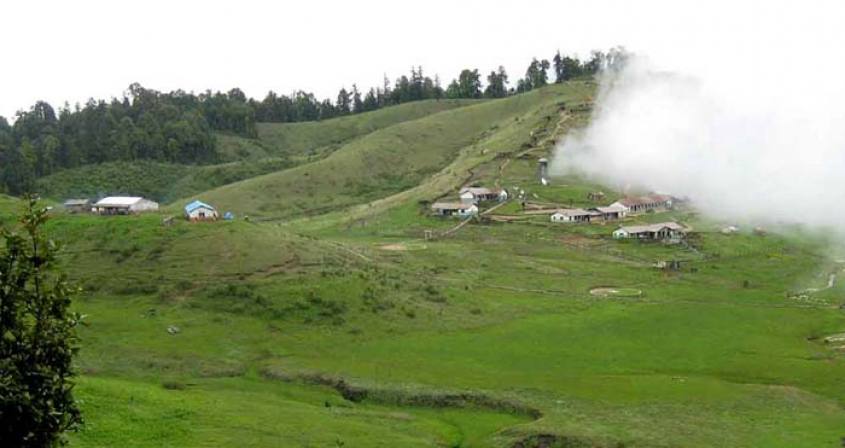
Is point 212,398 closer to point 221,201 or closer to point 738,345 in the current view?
point 738,345

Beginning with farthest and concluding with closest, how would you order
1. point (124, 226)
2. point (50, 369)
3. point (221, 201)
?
point (221, 201)
point (124, 226)
point (50, 369)

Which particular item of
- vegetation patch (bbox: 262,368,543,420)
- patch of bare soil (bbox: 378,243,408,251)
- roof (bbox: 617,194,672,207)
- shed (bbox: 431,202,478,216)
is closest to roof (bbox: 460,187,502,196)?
shed (bbox: 431,202,478,216)

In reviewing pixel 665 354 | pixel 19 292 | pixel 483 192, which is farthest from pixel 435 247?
pixel 19 292

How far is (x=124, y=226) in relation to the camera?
9062cm

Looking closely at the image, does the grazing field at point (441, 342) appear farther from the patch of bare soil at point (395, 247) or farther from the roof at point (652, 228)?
the roof at point (652, 228)

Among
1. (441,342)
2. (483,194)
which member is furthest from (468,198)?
(441,342)

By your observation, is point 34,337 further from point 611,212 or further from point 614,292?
point 611,212

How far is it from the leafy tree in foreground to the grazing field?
23.0 m

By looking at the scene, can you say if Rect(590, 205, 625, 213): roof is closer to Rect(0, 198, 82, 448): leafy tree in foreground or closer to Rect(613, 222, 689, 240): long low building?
Rect(613, 222, 689, 240): long low building

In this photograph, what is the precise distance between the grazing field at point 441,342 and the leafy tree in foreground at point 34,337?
23046 mm

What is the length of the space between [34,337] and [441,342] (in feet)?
178

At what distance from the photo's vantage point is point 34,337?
22.0 m

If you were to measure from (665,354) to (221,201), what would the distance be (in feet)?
426

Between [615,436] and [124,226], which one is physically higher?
[124,226]
